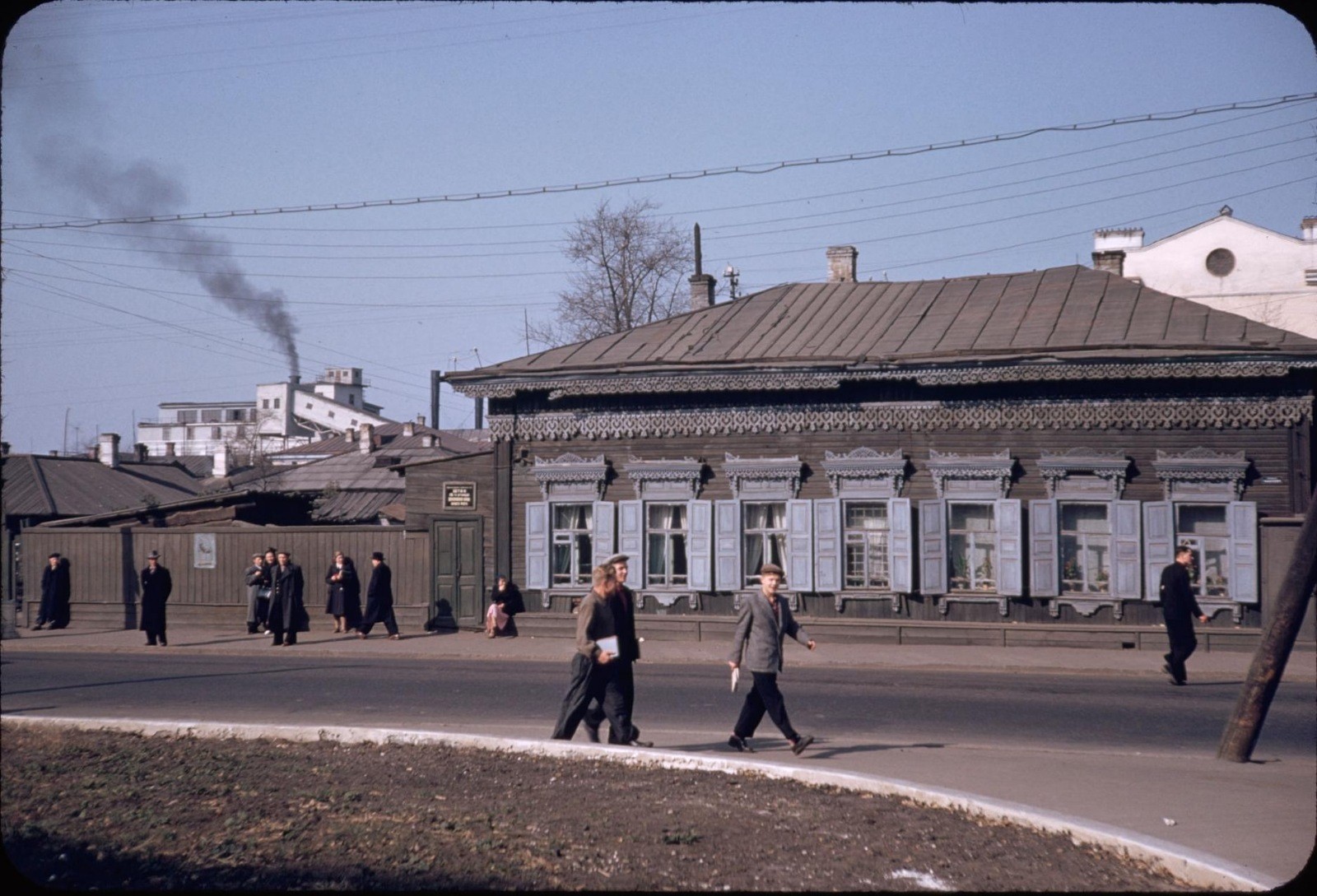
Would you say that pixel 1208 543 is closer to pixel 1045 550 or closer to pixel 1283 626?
pixel 1045 550

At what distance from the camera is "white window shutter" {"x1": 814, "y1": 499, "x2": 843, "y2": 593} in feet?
77.9

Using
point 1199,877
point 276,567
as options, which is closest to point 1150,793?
point 1199,877

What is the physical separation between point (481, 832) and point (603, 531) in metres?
17.8

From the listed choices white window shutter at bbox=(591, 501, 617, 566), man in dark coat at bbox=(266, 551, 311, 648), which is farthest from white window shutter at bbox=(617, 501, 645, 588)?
man in dark coat at bbox=(266, 551, 311, 648)

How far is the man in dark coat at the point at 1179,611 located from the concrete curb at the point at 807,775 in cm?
880

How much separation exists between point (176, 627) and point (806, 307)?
16.0 meters

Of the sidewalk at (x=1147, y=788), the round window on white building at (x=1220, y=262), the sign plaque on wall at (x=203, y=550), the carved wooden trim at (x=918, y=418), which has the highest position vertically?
the round window on white building at (x=1220, y=262)

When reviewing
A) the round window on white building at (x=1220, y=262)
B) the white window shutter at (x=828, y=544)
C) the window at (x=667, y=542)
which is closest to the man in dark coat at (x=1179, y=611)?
the white window shutter at (x=828, y=544)

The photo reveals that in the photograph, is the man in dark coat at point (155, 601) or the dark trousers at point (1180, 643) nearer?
the dark trousers at point (1180, 643)

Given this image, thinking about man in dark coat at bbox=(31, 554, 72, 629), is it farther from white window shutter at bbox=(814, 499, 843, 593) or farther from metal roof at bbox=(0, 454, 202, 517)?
white window shutter at bbox=(814, 499, 843, 593)

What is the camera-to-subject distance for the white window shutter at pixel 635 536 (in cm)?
2503

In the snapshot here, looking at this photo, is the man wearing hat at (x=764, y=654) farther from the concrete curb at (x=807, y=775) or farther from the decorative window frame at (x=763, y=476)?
the decorative window frame at (x=763, y=476)

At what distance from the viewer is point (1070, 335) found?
75.9 ft

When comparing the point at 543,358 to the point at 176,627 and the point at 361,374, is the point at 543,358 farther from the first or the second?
the point at 361,374
